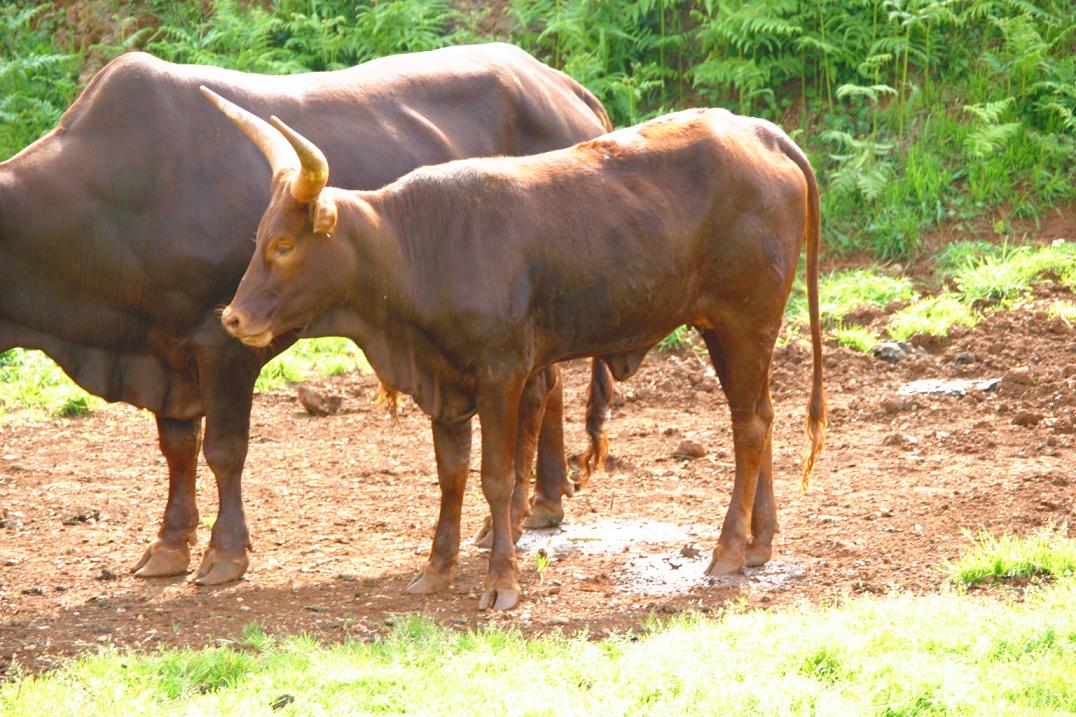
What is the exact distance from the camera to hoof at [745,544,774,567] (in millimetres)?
6883

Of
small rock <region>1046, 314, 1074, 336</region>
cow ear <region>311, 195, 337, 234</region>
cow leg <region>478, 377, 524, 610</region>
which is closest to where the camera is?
cow ear <region>311, 195, 337, 234</region>

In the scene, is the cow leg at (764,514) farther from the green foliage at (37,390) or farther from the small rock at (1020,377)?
the green foliage at (37,390)

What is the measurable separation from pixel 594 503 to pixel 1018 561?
2.50 meters

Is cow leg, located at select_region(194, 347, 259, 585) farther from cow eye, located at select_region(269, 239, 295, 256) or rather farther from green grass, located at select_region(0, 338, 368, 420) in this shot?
green grass, located at select_region(0, 338, 368, 420)

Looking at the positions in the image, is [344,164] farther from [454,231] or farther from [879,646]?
[879,646]

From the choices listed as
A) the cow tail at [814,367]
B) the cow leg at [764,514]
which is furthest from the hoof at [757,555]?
the cow tail at [814,367]

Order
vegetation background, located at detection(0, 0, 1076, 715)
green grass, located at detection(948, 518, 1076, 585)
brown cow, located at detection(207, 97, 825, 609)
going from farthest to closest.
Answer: brown cow, located at detection(207, 97, 825, 609) < green grass, located at detection(948, 518, 1076, 585) < vegetation background, located at detection(0, 0, 1076, 715)

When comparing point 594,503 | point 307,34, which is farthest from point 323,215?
point 307,34

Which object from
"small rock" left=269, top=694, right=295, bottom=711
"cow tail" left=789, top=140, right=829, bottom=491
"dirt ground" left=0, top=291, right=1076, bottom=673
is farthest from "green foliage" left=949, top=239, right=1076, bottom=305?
"small rock" left=269, top=694, right=295, bottom=711

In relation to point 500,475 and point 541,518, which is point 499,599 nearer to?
point 500,475

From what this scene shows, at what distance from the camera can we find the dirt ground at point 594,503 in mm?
6480

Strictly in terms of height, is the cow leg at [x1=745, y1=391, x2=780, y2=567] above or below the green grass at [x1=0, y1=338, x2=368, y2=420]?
above

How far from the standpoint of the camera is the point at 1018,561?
20.4 ft

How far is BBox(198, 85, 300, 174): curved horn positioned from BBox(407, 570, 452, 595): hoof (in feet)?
6.22
